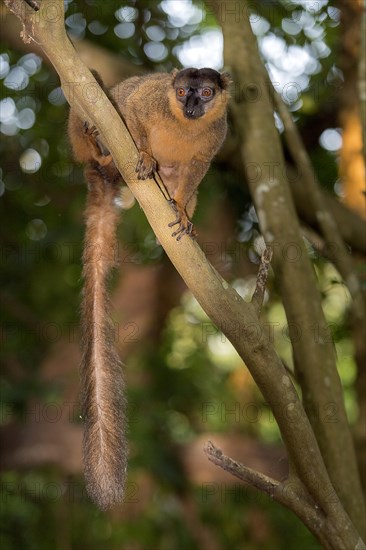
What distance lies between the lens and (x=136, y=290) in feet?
23.1

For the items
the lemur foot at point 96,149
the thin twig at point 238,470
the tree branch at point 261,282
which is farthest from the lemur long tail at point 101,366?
the tree branch at point 261,282

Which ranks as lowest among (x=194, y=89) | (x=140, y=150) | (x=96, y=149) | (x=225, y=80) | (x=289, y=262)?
(x=289, y=262)

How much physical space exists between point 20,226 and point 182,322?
2.36 metres

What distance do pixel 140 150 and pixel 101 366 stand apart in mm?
1055

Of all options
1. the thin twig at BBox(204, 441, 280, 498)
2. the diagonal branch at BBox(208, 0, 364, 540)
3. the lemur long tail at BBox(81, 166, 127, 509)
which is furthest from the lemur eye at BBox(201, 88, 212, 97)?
the thin twig at BBox(204, 441, 280, 498)

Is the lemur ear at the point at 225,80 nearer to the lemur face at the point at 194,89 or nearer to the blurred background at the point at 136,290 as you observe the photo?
the lemur face at the point at 194,89

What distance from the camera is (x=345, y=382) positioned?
A: 9.58 meters

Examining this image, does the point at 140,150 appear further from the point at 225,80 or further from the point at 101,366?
the point at 101,366

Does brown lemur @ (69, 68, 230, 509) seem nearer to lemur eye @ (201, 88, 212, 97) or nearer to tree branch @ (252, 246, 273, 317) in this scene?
lemur eye @ (201, 88, 212, 97)

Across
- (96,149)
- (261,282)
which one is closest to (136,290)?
(96,149)

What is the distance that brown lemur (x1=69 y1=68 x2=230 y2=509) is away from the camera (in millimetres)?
3686

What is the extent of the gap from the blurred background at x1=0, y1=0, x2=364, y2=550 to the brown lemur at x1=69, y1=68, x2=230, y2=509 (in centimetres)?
123

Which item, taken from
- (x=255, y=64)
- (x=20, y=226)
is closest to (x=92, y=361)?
(x=255, y=64)

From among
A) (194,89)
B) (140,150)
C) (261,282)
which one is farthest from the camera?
(194,89)
